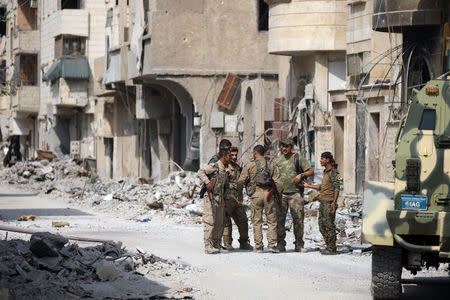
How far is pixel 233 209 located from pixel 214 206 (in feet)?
2.33

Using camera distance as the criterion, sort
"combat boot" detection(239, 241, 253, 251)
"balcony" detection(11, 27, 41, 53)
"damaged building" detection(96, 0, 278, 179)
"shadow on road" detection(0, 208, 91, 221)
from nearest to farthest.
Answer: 1. "combat boot" detection(239, 241, 253, 251)
2. "shadow on road" detection(0, 208, 91, 221)
3. "damaged building" detection(96, 0, 278, 179)
4. "balcony" detection(11, 27, 41, 53)

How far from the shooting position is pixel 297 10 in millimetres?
30031

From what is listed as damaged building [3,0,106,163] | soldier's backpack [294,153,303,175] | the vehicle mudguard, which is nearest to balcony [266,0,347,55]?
soldier's backpack [294,153,303,175]

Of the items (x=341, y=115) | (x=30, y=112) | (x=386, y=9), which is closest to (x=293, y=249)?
(x=386, y=9)

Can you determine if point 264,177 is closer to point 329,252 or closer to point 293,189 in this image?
point 293,189

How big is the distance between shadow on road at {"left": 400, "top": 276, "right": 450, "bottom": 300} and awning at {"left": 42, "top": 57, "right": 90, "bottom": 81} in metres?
37.1

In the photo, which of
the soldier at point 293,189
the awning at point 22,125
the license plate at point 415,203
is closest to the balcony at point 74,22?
the awning at point 22,125

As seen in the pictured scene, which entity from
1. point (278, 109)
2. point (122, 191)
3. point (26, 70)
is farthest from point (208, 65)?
point (26, 70)

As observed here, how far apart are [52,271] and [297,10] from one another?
18703 millimetres

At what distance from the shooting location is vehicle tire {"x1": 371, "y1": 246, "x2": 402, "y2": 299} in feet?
36.6

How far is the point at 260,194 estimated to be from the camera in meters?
16.2

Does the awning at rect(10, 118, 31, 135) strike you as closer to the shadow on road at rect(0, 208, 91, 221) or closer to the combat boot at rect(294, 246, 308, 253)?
the shadow on road at rect(0, 208, 91, 221)

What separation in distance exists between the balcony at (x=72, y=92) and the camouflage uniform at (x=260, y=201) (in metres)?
34.6

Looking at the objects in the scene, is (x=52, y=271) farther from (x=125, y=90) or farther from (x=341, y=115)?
(x=125, y=90)
